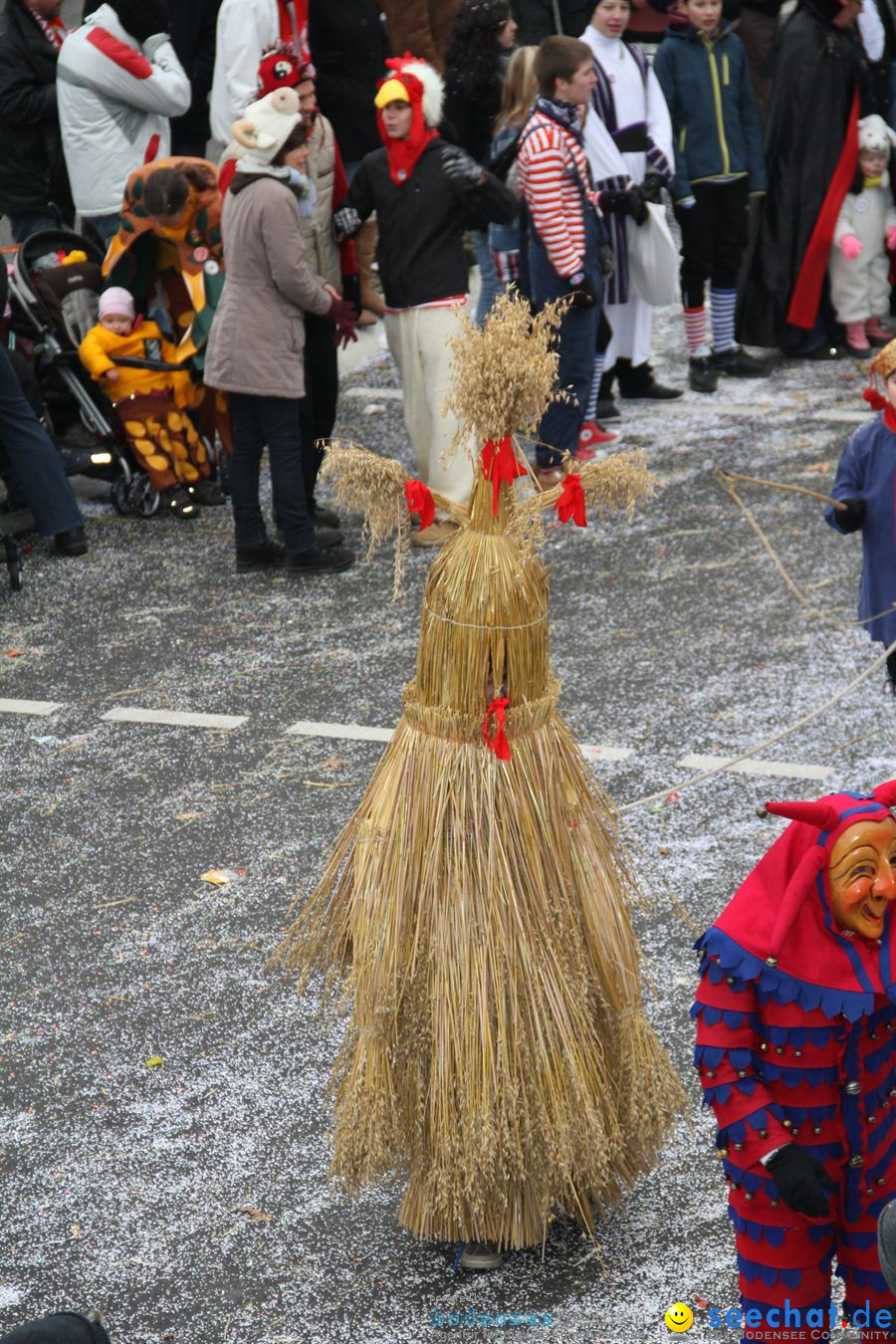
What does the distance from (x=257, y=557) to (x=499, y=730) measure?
425cm

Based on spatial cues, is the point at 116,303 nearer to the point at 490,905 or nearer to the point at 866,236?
the point at 866,236

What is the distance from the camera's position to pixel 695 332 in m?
9.38

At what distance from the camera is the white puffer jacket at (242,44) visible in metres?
8.58

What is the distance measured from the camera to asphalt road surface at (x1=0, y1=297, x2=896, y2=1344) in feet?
11.8

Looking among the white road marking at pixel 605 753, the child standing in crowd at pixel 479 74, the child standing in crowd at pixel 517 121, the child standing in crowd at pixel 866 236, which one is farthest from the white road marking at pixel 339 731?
the child standing in crowd at pixel 866 236

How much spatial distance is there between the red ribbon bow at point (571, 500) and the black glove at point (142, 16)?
237 inches

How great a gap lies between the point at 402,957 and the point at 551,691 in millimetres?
634

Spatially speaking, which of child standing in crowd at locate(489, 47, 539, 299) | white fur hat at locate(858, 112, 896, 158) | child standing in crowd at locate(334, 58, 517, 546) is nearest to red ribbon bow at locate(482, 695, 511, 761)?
child standing in crowd at locate(334, 58, 517, 546)

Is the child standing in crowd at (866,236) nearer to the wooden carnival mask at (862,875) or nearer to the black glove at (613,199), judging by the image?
the black glove at (613,199)

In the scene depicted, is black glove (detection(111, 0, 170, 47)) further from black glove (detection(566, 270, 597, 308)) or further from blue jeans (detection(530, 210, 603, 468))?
black glove (detection(566, 270, 597, 308))

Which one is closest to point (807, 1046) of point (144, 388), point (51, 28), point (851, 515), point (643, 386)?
point (851, 515)

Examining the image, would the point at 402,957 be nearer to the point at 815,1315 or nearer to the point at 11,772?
the point at 815,1315

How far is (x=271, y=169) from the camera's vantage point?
674 cm

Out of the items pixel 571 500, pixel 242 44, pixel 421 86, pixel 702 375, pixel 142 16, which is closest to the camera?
pixel 571 500
